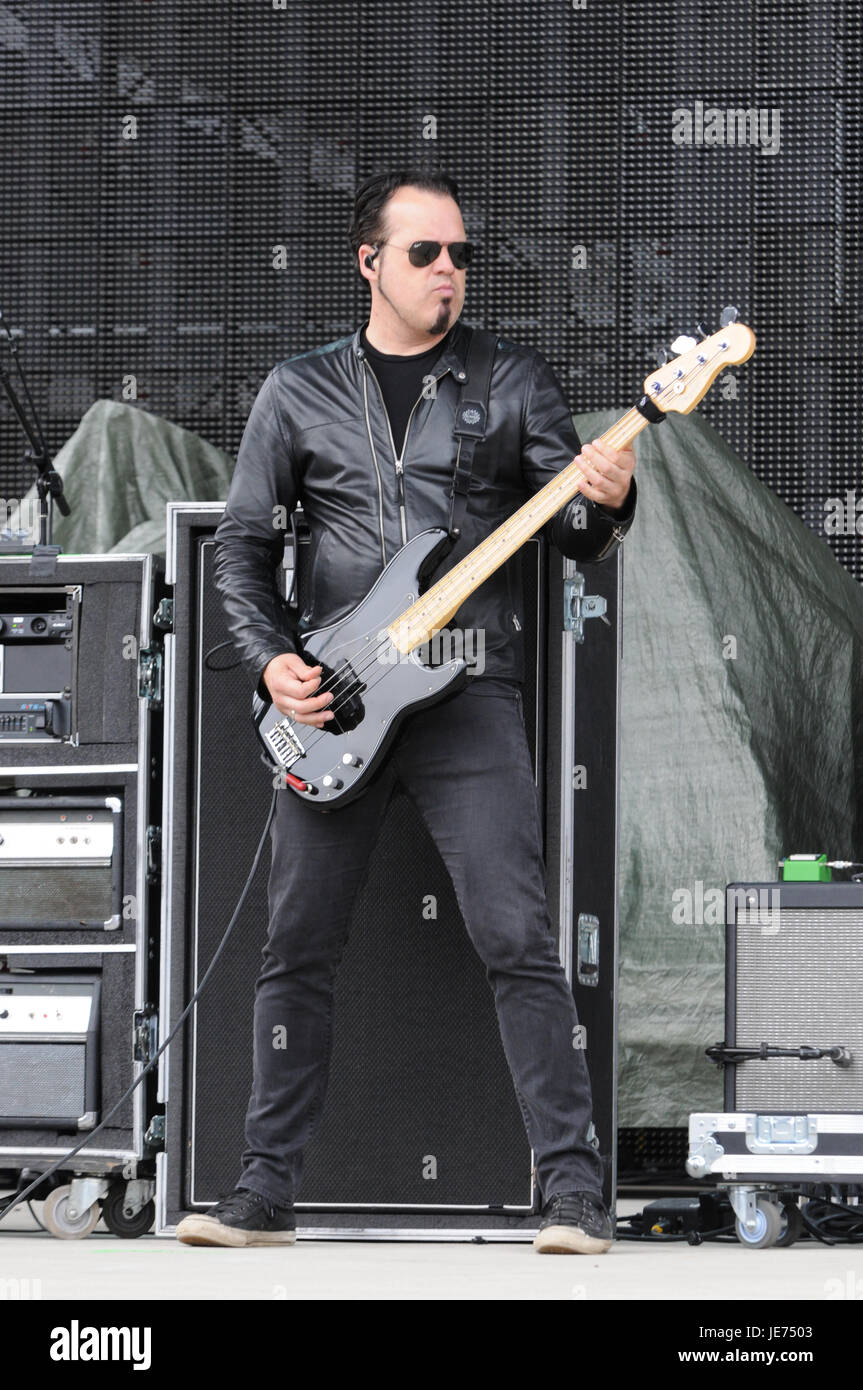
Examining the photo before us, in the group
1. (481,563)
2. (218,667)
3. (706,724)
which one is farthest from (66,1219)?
(706,724)

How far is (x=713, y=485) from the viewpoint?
5.40m

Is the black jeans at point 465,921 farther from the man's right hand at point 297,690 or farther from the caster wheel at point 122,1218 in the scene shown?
the caster wheel at point 122,1218

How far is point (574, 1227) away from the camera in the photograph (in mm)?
2986

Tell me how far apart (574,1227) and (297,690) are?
89cm

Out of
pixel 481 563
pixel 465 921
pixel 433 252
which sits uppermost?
pixel 433 252

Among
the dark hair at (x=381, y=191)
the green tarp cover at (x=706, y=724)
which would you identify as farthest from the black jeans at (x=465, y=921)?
the green tarp cover at (x=706, y=724)

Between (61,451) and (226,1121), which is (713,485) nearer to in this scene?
(61,451)

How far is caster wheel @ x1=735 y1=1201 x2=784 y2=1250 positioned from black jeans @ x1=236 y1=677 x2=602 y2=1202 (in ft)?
1.63

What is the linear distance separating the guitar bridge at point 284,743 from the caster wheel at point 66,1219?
1.04 meters

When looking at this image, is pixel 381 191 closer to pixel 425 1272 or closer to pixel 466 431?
pixel 466 431

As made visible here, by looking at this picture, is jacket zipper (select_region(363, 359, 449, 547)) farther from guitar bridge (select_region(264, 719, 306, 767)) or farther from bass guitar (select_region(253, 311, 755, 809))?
guitar bridge (select_region(264, 719, 306, 767))
